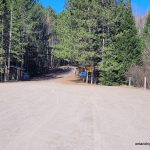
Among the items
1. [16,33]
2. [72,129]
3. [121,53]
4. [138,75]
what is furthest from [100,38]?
[72,129]

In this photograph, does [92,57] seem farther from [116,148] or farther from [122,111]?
[116,148]

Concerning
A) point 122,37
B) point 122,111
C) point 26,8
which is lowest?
point 122,111

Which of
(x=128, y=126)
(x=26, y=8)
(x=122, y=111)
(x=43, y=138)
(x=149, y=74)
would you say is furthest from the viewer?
(x=26, y=8)

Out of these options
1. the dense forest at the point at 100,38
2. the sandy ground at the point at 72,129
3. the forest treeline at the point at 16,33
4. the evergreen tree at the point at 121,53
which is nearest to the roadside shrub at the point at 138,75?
the dense forest at the point at 100,38

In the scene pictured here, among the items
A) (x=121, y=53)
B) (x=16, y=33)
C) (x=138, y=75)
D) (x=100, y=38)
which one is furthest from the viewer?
(x=16, y=33)

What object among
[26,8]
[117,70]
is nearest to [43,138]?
[117,70]

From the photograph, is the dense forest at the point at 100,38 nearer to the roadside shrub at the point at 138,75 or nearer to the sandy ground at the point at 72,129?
the roadside shrub at the point at 138,75

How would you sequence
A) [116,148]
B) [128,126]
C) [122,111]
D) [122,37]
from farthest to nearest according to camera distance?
[122,37] → [122,111] → [128,126] → [116,148]

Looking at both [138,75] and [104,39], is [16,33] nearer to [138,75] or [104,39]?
[104,39]

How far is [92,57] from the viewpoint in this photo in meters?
48.8

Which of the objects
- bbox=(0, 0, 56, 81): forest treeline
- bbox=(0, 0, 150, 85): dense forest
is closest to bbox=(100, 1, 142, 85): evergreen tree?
bbox=(0, 0, 150, 85): dense forest

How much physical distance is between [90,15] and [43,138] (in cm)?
4054

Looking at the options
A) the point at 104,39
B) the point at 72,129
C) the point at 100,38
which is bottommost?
the point at 72,129

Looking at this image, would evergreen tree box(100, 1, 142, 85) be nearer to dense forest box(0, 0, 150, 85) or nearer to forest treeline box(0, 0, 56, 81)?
dense forest box(0, 0, 150, 85)
